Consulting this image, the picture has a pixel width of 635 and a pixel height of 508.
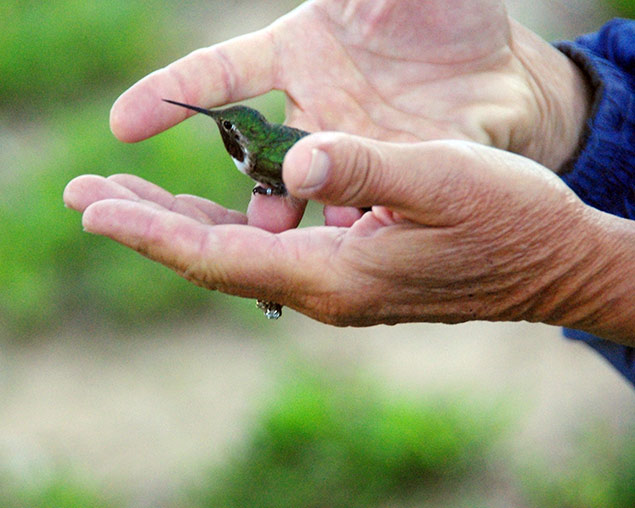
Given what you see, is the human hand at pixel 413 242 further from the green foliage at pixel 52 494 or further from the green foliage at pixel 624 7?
the green foliage at pixel 624 7

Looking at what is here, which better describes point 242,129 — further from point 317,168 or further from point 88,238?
point 88,238

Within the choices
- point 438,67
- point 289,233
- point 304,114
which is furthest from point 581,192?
point 289,233

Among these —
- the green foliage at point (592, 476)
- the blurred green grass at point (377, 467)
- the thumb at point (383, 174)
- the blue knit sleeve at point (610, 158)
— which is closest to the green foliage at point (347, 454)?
the blurred green grass at point (377, 467)

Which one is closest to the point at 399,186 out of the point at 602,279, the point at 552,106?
the point at 602,279

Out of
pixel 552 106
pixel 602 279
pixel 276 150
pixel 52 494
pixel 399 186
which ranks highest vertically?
pixel 399 186

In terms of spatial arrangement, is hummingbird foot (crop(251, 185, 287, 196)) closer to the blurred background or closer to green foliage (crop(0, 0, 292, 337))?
the blurred background

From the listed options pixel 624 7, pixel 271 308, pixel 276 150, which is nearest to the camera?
pixel 271 308
